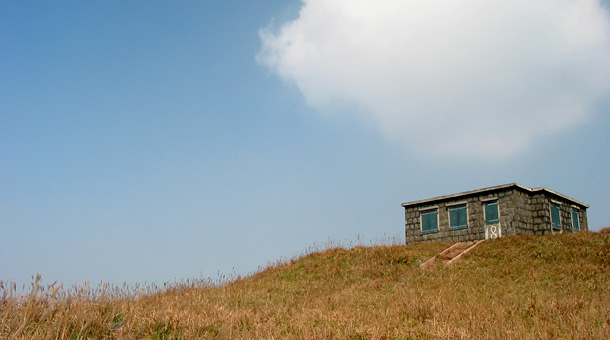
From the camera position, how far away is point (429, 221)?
28047 millimetres

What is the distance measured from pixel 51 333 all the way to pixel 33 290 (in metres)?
1.17

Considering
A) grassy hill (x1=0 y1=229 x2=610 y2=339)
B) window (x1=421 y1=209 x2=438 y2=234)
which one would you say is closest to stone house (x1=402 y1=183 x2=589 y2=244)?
window (x1=421 y1=209 x2=438 y2=234)

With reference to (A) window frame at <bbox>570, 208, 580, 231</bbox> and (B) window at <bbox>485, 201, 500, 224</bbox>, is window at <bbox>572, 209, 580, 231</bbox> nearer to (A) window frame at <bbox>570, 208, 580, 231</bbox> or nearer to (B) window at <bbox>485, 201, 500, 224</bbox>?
(A) window frame at <bbox>570, 208, 580, 231</bbox>

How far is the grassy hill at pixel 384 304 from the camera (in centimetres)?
721

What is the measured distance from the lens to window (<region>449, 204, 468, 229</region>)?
26469 mm

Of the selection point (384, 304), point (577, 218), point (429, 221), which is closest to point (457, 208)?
point (429, 221)

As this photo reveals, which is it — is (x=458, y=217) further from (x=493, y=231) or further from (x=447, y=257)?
(x=447, y=257)

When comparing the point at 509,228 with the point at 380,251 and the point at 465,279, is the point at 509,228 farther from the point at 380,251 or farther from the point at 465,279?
the point at 465,279

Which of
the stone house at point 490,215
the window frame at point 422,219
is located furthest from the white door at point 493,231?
the window frame at point 422,219

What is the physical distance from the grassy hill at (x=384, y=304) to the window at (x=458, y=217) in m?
6.33

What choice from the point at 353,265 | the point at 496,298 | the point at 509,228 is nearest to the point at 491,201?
the point at 509,228

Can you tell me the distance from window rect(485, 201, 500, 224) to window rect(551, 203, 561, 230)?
3636 millimetres

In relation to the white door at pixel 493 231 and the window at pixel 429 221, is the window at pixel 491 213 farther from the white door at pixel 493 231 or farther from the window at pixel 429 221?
the window at pixel 429 221

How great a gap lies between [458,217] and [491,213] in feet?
6.57
